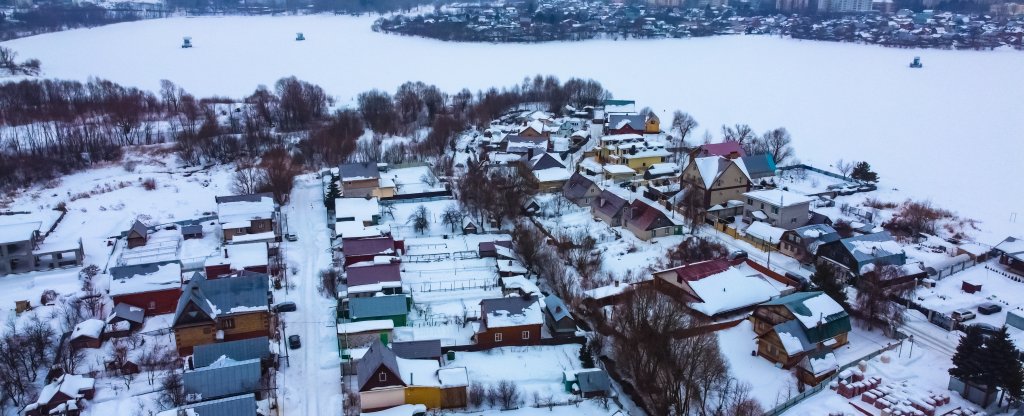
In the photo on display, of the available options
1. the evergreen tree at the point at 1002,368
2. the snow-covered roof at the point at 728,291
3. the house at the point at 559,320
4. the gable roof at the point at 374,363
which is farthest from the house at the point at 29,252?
the evergreen tree at the point at 1002,368

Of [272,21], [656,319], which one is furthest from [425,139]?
[272,21]

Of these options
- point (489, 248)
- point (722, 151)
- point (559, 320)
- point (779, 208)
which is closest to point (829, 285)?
point (779, 208)

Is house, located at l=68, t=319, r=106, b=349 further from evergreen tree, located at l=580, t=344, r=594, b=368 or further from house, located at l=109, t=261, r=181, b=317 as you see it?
evergreen tree, located at l=580, t=344, r=594, b=368

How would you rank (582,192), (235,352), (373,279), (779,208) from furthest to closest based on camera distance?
(582,192)
(779,208)
(373,279)
(235,352)

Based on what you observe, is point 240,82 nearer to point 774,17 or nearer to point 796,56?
point 796,56

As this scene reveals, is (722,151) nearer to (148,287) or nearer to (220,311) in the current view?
(220,311)

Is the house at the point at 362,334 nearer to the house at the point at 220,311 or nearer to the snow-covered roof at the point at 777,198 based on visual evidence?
the house at the point at 220,311

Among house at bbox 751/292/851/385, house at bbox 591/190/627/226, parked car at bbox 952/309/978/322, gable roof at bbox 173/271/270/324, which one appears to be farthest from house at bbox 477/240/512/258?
parked car at bbox 952/309/978/322
